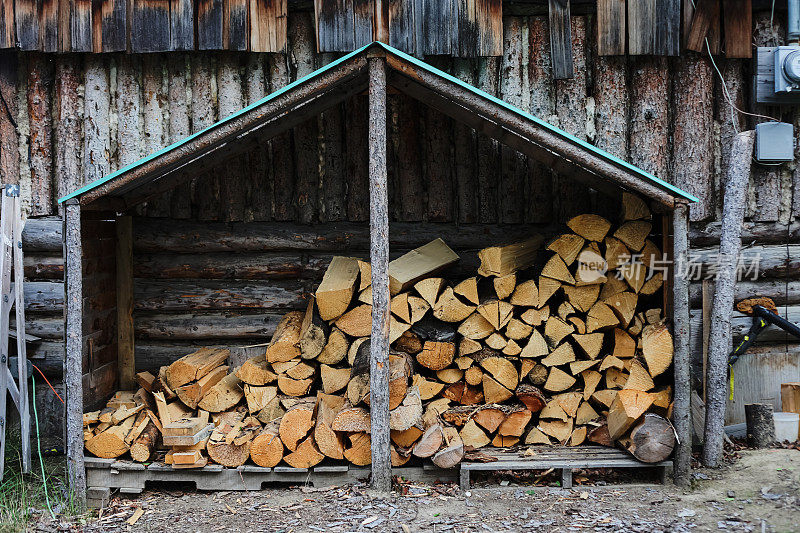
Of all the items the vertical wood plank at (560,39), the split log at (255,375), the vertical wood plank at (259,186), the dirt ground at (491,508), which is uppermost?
the vertical wood plank at (560,39)

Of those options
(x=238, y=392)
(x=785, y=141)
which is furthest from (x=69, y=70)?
(x=785, y=141)

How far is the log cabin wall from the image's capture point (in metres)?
6.29

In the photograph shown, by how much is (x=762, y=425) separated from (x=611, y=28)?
4.06 meters

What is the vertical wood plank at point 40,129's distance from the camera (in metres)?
6.35

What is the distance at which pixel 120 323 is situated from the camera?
6500mm

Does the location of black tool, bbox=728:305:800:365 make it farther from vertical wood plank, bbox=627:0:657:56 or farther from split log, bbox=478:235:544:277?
vertical wood plank, bbox=627:0:657:56

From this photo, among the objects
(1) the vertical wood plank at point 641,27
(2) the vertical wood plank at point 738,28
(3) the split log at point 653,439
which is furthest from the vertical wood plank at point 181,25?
(3) the split log at point 653,439

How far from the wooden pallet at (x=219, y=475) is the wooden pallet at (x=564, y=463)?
0.27 m

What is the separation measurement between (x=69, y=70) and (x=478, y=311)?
4.64 metres

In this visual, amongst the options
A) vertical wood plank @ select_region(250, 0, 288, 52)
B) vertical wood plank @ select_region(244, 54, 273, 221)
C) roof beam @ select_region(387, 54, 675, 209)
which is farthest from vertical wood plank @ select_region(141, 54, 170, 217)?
roof beam @ select_region(387, 54, 675, 209)

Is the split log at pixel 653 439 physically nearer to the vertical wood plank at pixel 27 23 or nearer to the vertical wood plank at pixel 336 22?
the vertical wood plank at pixel 336 22

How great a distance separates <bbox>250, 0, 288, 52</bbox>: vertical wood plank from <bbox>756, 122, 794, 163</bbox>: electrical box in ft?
15.7

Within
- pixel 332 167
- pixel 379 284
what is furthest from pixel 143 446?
pixel 332 167

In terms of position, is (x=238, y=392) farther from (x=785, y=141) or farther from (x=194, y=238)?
(x=785, y=141)
